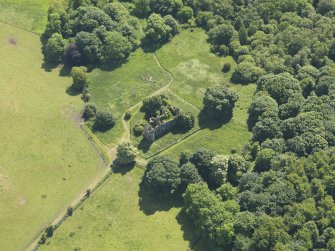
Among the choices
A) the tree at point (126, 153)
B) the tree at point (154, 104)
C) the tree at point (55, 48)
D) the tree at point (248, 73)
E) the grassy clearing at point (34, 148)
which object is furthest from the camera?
the tree at point (55, 48)

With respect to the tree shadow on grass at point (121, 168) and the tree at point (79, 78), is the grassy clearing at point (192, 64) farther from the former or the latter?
the tree shadow on grass at point (121, 168)

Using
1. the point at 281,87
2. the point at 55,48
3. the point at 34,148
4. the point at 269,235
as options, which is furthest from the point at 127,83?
the point at 269,235

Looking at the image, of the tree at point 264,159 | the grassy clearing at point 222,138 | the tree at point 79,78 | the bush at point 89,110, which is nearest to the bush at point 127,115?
the bush at point 89,110

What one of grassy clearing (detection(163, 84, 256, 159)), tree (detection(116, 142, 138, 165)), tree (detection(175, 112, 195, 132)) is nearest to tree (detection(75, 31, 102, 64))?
tree (detection(175, 112, 195, 132))

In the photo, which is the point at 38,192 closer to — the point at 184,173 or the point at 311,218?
the point at 184,173

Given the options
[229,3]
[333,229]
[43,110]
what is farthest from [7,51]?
[333,229]
